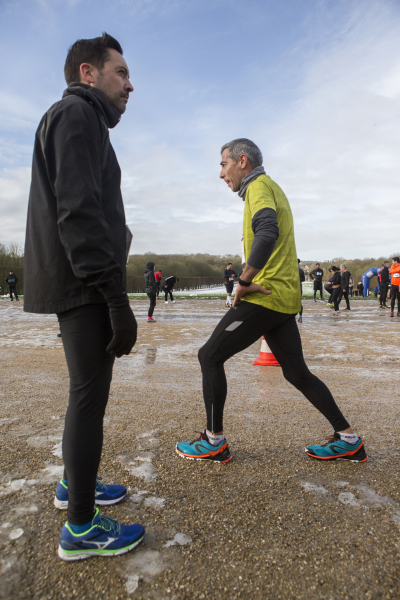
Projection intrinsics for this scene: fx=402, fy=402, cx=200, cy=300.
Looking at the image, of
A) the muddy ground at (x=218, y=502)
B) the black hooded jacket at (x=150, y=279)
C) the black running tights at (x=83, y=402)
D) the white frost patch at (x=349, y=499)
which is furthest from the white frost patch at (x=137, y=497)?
the black hooded jacket at (x=150, y=279)

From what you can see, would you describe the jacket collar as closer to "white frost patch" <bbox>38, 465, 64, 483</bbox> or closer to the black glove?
the black glove

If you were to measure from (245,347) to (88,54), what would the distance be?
1643 mm

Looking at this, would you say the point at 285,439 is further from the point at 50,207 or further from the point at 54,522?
the point at 50,207

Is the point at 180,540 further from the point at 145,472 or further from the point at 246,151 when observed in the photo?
the point at 246,151

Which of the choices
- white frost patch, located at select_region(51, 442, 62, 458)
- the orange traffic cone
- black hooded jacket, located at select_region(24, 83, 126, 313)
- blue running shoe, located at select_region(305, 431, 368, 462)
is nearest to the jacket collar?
black hooded jacket, located at select_region(24, 83, 126, 313)

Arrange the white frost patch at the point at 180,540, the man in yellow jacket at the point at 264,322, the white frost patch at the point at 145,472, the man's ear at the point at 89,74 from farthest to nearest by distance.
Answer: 1. the man in yellow jacket at the point at 264,322
2. the white frost patch at the point at 145,472
3. the man's ear at the point at 89,74
4. the white frost patch at the point at 180,540

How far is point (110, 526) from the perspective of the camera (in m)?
1.59

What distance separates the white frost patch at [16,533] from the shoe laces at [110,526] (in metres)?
0.37

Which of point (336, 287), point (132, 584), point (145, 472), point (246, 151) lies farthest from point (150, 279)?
point (132, 584)

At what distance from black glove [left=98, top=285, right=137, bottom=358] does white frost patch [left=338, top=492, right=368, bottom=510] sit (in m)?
1.34

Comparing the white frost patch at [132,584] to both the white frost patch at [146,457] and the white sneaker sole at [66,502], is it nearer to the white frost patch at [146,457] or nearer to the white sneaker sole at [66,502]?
the white sneaker sole at [66,502]

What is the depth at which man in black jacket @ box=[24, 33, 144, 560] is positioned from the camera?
4.88ft

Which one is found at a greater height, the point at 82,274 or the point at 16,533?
the point at 82,274

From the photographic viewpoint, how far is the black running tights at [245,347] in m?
2.33
